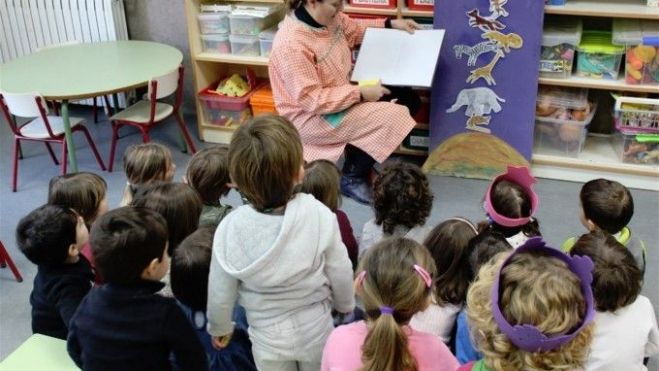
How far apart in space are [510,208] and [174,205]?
978mm

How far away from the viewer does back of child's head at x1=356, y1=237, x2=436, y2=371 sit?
135cm

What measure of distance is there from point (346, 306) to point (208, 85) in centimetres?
250

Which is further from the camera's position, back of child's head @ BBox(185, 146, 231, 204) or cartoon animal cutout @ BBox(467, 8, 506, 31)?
cartoon animal cutout @ BBox(467, 8, 506, 31)

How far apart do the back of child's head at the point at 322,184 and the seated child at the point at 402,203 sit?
0.50 ft

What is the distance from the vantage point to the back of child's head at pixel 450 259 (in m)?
1.83

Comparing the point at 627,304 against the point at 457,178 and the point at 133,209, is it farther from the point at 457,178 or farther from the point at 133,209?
the point at 457,178

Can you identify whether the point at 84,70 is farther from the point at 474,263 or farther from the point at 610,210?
the point at 610,210

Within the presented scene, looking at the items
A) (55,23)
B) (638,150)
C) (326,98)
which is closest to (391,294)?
(326,98)

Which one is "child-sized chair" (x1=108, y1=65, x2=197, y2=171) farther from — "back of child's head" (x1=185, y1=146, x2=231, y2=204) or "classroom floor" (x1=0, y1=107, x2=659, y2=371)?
"back of child's head" (x1=185, y1=146, x2=231, y2=204)

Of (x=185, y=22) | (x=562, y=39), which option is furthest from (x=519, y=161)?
(x=185, y=22)

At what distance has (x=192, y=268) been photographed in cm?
170

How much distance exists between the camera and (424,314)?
1798 millimetres

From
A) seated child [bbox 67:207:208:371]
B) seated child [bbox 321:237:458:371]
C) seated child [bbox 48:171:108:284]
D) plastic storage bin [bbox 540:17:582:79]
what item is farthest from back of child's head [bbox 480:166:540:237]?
plastic storage bin [bbox 540:17:582:79]

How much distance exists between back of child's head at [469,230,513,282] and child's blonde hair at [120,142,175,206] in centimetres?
113
